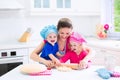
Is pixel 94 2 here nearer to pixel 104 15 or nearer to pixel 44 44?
pixel 104 15

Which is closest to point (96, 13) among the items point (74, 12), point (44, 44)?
point (74, 12)

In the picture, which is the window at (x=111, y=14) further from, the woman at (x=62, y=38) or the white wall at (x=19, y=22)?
the woman at (x=62, y=38)

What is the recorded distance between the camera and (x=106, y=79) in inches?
62.3

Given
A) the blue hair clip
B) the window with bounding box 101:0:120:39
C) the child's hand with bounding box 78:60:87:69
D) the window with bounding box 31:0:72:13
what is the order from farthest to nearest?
the window with bounding box 101:0:120:39 < the window with bounding box 31:0:72:13 < the child's hand with bounding box 78:60:87:69 < the blue hair clip

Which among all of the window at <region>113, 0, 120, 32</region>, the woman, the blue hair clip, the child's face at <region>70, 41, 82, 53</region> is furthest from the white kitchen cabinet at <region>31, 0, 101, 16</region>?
the blue hair clip

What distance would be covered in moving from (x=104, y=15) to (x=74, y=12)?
54 cm

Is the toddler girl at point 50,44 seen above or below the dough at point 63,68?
above

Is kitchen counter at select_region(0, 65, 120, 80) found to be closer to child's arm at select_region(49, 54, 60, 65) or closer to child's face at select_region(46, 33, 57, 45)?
child's arm at select_region(49, 54, 60, 65)

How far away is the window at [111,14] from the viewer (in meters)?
Answer: 3.93

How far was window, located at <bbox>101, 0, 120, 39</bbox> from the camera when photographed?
155 inches

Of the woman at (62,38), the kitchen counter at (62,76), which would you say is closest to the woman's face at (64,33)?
the woman at (62,38)

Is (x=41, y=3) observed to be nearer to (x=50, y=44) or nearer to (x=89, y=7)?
(x=89, y=7)

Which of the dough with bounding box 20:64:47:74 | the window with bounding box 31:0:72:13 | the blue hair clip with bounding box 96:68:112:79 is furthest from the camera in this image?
the window with bounding box 31:0:72:13

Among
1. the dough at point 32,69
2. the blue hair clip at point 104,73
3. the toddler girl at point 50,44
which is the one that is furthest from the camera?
the toddler girl at point 50,44
